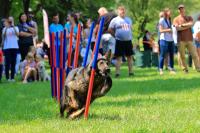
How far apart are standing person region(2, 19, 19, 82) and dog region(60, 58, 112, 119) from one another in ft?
34.5

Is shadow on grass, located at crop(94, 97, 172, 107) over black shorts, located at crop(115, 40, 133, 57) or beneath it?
beneath

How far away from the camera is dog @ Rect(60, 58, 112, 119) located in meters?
8.96

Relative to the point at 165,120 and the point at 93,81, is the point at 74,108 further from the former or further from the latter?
→ the point at 165,120

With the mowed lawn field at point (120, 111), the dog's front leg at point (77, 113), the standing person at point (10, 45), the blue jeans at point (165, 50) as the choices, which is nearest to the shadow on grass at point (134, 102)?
the mowed lawn field at point (120, 111)

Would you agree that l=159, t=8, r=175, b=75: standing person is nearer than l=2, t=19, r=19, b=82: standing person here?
No

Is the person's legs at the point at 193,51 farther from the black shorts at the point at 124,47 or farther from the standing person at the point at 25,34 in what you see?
the standing person at the point at 25,34

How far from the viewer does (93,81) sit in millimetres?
8969

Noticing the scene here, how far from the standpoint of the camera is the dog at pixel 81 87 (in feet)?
29.4

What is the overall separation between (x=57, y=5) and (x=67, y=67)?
3200 centimetres

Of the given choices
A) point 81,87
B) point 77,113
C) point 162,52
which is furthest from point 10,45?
point 81,87

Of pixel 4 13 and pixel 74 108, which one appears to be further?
pixel 4 13

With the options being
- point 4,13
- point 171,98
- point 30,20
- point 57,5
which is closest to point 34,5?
point 57,5

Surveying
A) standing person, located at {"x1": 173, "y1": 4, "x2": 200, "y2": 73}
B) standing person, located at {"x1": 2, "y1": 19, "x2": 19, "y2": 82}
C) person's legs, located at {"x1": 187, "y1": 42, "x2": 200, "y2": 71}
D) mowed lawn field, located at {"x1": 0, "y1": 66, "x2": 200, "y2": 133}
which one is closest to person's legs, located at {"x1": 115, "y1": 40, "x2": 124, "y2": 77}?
standing person, located at {"x1": 173, "y1": 4, "x2": 200, "y2": 73}

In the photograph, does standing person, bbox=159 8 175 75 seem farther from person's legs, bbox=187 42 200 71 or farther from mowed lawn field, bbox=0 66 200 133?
mowed lawn field, bbox=0 66 200 133
